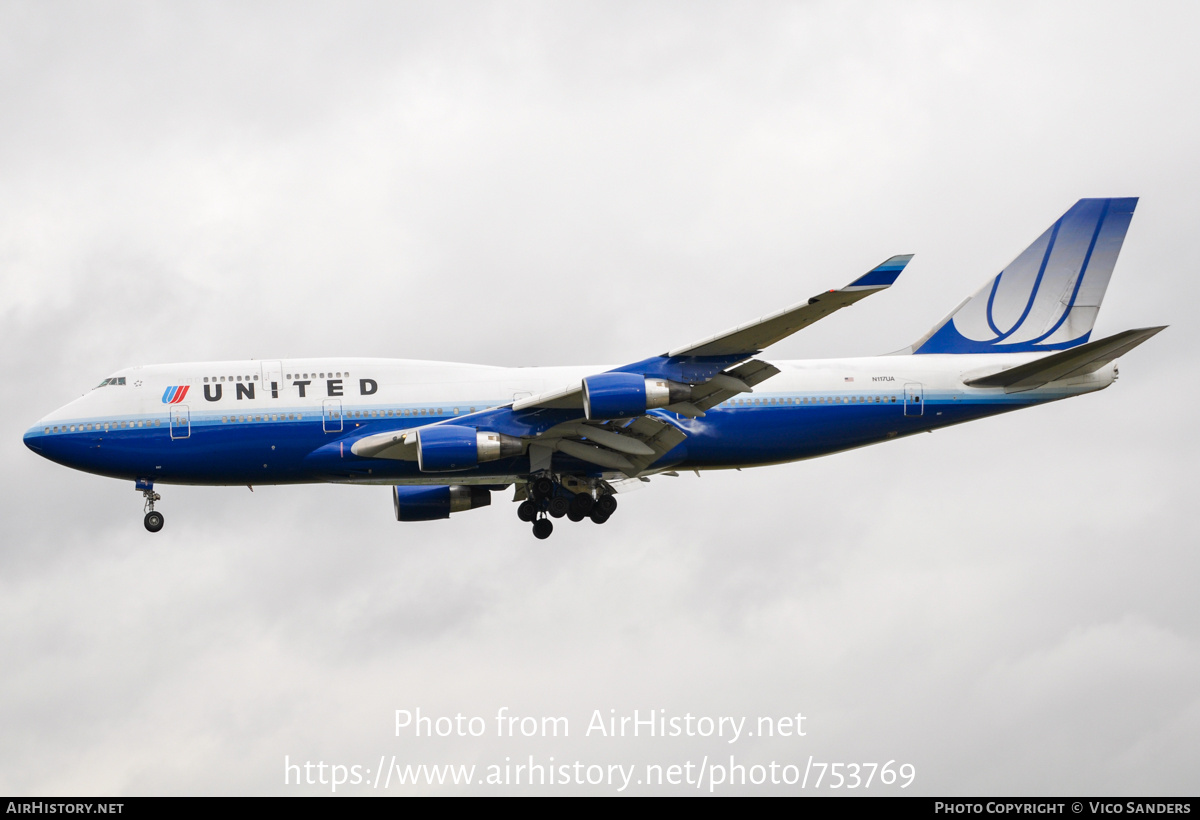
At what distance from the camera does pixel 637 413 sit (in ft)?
116

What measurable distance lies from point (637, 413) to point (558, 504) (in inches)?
212

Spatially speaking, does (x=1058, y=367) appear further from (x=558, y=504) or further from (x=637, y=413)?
(x=558, y=504)

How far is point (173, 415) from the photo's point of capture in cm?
3884

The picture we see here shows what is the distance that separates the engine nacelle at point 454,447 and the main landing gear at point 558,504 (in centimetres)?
251

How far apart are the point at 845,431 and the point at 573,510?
8416 millimetres

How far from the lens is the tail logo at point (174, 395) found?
39094 mm

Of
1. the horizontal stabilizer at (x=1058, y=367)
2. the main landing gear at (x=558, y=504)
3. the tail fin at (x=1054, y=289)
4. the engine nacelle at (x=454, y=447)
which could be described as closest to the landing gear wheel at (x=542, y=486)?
the main landing gear at (x=558, y=504)

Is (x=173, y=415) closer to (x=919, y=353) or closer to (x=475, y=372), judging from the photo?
(x=475, y=372)

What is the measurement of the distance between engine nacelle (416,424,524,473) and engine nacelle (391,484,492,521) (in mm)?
5791

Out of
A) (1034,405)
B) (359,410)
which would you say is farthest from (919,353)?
(359,410)

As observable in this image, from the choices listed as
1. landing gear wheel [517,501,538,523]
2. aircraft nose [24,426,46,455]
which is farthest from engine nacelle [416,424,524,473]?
aircraft nose [24,426,46,455]

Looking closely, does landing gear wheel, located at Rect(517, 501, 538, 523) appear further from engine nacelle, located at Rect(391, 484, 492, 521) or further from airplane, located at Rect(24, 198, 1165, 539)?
engine nacelle, located at Rect(391, 484, 492, 521)

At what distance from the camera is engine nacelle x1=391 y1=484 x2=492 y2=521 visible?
140 ft

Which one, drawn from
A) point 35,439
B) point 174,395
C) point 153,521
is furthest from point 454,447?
point 35,439
